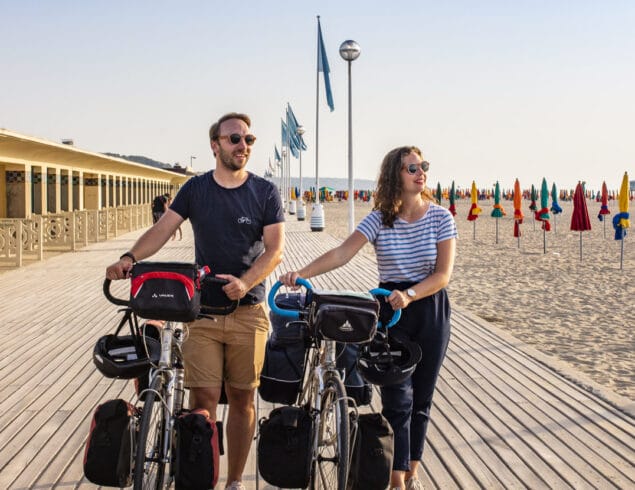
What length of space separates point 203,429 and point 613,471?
2.25 metres

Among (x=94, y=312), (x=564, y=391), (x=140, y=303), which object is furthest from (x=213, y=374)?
(x=94, y=312)

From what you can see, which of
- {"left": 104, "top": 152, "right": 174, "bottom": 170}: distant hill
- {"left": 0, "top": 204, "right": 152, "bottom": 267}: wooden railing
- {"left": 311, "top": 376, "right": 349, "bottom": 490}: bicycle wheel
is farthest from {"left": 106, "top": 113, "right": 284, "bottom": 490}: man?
{"left": 104, "top": 152, "right": 174, "bottom": 170}: distant hill

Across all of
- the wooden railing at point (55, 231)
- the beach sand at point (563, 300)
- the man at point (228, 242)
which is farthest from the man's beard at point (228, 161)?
the wooden railing at point (55, 231)

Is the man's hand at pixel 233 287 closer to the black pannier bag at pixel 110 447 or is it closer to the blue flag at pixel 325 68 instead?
the black pannier bag at pixel 110 447

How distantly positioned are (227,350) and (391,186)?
1066mm

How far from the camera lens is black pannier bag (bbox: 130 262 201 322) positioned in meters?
2.66

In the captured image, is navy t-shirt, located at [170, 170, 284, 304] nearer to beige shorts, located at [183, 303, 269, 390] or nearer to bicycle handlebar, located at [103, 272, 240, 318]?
beige shorts, located at [183, 303, 269, 390]

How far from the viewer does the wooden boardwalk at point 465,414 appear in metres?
3.74

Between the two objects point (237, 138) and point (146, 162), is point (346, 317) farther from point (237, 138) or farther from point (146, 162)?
point (146, 162)

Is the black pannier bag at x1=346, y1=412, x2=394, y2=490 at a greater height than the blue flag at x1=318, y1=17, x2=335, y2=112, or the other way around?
the blue flag at x1=318, y1=17, x2=335, y2=112

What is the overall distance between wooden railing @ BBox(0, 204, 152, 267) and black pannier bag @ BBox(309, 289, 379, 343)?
43.1 feet

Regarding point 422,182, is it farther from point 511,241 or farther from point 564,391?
point 511,241

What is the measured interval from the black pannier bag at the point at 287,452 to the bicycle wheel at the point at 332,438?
56mm

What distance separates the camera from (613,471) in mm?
3773
